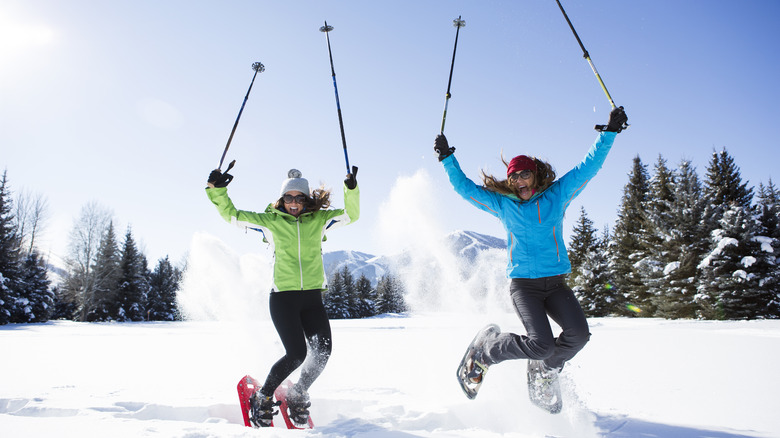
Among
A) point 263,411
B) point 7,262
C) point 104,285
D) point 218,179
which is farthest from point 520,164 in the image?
point 104,285

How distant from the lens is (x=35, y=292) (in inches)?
1116

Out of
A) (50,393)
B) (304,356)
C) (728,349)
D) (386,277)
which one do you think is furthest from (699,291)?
(386,277)

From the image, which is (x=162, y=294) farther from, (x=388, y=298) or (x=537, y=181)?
(x=537, y=181)

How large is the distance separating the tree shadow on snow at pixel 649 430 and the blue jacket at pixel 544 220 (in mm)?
1117

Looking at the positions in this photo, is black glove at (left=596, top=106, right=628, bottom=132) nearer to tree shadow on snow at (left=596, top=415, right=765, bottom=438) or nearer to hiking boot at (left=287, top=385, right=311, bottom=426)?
tree shadow on snow at (left=596, top=415, right=765, bottom=438)

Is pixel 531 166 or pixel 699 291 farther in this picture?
pixel 699 291

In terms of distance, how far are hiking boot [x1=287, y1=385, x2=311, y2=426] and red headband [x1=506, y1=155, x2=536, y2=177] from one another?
8.86 feet

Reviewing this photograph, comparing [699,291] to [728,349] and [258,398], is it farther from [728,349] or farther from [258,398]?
[258,398]

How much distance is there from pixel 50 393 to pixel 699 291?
2276 cm

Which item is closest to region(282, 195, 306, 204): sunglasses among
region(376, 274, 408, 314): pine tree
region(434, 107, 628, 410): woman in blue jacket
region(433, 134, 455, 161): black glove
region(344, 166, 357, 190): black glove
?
region(344, 166, 357, 190): black glove

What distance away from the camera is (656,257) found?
23.0 m

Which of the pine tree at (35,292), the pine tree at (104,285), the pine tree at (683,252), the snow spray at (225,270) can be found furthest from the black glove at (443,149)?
the pine tree at (104,285)

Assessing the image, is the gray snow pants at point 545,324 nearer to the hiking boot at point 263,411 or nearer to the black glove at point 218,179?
the hiking boot at point 263,411

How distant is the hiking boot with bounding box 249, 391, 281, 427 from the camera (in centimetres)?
357
